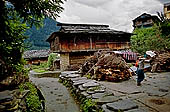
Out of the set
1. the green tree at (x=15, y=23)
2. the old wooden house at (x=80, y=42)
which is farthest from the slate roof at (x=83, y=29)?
the green tree at (x=15, y=23)

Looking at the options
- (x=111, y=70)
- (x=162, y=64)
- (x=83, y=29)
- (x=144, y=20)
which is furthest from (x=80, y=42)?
(x=144, y=20)

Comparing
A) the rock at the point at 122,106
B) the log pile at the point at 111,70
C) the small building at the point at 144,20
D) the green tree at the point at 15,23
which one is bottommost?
the rock at the point at 122,106

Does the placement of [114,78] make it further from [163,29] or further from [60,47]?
[60,47]

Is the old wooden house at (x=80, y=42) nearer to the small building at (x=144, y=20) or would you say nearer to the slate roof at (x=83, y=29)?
the slate roof at (x=83, y=29)

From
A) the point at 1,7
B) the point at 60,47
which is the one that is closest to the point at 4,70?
the point at 1,7

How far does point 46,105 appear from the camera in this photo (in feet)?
16.0

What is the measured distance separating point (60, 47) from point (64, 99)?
10.9m

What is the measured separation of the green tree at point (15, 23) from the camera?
9.49ft

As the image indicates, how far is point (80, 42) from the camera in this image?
16.9 meters

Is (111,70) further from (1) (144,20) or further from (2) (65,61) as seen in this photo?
(1) (144,20)

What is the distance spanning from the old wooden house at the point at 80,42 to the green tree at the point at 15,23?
11.8 m

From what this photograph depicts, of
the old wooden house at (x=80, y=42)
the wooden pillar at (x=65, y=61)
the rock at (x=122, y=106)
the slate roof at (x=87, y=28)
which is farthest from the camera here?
the slate roof at (x=87, y=28)

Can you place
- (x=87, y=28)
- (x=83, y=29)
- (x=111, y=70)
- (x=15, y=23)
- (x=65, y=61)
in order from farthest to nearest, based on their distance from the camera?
(x=87, y=28) → (x=83, y=29) → (x=65, y=61) → (x=111, y=70) → (x=15, y=23)

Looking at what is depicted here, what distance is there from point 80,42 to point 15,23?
44.8 ft
